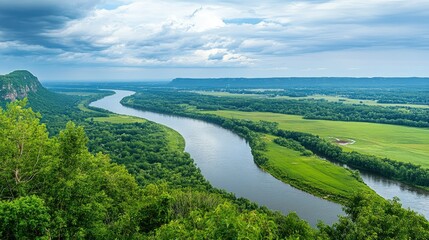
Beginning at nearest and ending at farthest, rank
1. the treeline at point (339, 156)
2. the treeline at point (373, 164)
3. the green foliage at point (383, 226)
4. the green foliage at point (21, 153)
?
the green foliage at point (21, 153) → the green foliage at point (383, 226) → the treeline at point (373, 164) → the treeline at point (339, 156)

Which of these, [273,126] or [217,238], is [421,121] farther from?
[217,238]

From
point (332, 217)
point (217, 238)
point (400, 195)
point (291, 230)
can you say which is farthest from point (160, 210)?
point (400, 195)

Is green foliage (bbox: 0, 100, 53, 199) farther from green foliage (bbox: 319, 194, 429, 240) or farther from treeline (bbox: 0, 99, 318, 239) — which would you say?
green foliage (bbox: 319, 194, 429, 240)

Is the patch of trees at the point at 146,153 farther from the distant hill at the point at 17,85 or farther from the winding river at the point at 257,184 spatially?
the distant hill at the point at 17,85

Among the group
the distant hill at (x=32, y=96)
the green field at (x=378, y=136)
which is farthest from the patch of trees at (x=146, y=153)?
the green field at (x=378, y=136)

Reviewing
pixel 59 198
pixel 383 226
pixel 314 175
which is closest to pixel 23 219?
pixel 59 198

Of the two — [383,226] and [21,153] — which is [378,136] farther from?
[21,153]
